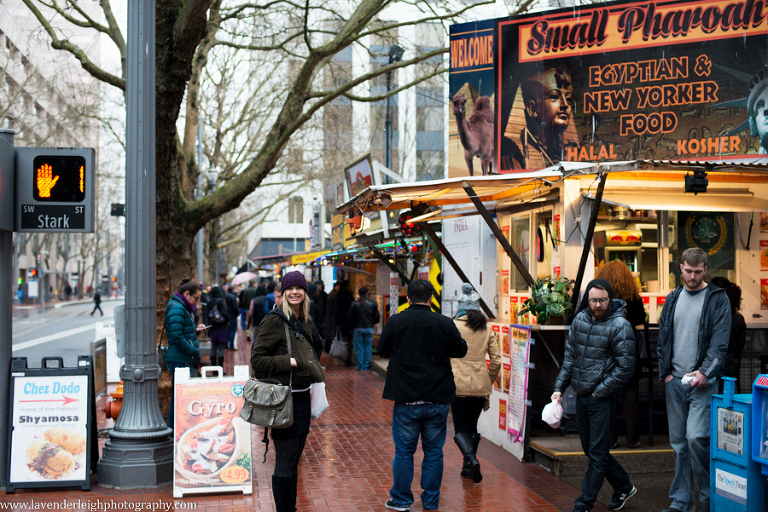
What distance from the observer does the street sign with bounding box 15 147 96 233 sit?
289 inches

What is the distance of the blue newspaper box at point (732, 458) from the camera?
17.5 ft

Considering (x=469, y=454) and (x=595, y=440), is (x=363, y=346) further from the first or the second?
(x=595, y=440)

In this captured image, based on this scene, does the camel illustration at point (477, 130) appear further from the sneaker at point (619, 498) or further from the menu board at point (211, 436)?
the sneaker at point (619, 498)

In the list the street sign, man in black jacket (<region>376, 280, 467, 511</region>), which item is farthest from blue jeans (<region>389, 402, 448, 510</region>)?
the street sign

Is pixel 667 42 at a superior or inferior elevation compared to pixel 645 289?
superior

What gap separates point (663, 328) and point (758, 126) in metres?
4.97

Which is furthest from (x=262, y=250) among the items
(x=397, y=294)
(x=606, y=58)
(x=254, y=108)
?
(x=606, y=58)

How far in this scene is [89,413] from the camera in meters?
7.16

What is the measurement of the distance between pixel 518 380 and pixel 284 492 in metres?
3.59

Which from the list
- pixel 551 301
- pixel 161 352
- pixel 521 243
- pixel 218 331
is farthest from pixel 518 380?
pixel 218 331

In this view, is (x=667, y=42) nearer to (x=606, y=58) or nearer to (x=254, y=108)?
(x=606, y=58)

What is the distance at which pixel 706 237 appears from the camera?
9.54 meters

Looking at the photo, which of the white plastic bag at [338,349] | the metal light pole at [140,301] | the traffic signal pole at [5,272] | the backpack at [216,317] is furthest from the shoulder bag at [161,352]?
the white plastic bag at [338,349]

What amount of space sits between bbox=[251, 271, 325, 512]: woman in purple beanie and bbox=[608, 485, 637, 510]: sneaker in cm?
272
